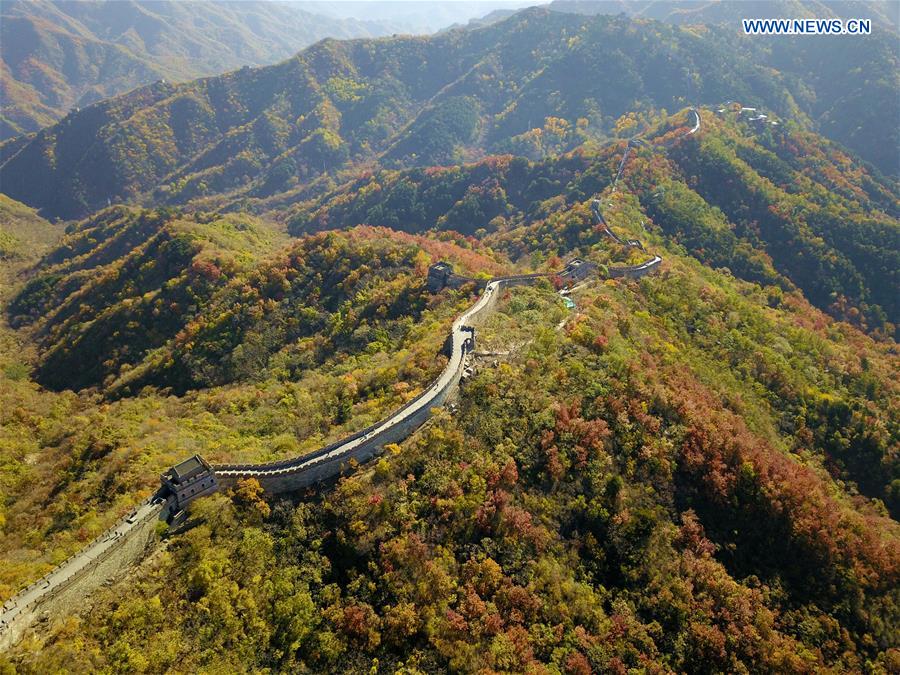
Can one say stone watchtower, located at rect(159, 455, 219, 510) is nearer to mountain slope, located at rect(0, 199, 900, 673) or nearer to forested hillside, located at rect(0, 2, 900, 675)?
forested hillside, located at rect(0, 2, 900, 675)

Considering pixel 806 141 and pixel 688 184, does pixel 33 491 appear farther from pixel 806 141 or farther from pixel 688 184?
pixel 806 141

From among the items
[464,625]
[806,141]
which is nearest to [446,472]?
[464,625]

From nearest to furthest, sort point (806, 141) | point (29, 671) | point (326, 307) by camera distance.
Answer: point (29, 671), point (326, 307), point (806, 141)

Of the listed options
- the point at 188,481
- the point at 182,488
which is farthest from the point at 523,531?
the point at 182,488

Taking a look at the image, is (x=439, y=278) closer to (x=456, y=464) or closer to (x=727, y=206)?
(x=456, y=464)

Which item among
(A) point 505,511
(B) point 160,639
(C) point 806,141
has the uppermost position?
(B) point 160,639

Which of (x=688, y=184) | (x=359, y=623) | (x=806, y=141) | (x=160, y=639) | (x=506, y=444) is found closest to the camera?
(x=160, y=639)

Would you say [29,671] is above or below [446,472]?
above

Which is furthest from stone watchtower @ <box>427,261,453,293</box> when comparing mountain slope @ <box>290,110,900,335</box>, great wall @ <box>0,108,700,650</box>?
mountain slope @ <box>290,110,900,335</box>
